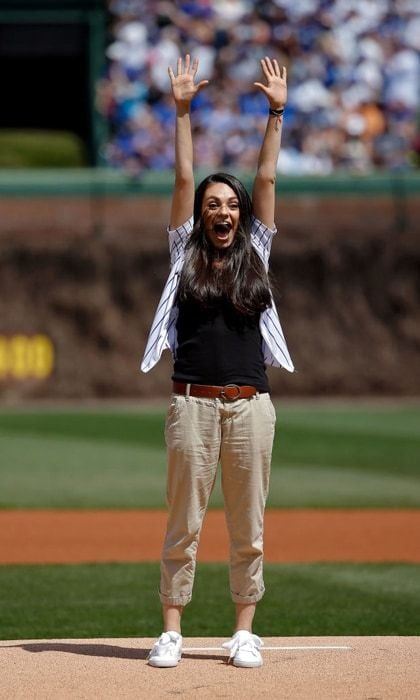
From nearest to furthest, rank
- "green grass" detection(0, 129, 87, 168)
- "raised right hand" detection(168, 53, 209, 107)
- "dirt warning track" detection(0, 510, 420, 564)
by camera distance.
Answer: "raised right hand" detection(168, 53, 209, 107) < "dirt warning track" detection(0, 510, 420, 564) < "green grass" detection(0, 129, 87, 168)

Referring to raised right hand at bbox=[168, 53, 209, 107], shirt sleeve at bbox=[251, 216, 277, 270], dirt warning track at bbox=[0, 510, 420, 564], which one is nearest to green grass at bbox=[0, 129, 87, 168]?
dirt warning track at bbox=[0, 510, 420, 564]

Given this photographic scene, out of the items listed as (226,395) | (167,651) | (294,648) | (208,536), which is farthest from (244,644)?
(208,536)

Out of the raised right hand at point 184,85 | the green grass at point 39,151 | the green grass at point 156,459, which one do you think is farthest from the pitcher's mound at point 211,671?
the green grass at point 39,151

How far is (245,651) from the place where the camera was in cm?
486

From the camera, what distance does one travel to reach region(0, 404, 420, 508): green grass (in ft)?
35.2

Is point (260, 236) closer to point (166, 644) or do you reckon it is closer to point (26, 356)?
point (166, 644)

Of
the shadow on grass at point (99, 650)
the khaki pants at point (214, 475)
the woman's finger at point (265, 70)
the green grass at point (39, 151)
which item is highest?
the green grass at point (39, 151)

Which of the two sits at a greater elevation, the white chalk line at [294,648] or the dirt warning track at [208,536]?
the white chalk line at [294,648]

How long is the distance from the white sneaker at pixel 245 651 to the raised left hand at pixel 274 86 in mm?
1957

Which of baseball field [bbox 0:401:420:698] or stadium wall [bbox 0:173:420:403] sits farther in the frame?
stadium wall [bbox 0:173:420:403]

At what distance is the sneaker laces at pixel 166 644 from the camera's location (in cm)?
483

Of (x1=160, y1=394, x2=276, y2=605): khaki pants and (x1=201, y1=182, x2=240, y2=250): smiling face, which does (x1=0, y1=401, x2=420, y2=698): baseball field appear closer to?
(x1=160, y1=394, x2=276, y2=605): khaki pants

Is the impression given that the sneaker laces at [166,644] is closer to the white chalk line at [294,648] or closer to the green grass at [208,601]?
the white chalk line at [294,648]

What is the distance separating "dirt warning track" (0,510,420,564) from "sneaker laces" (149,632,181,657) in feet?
10.5
